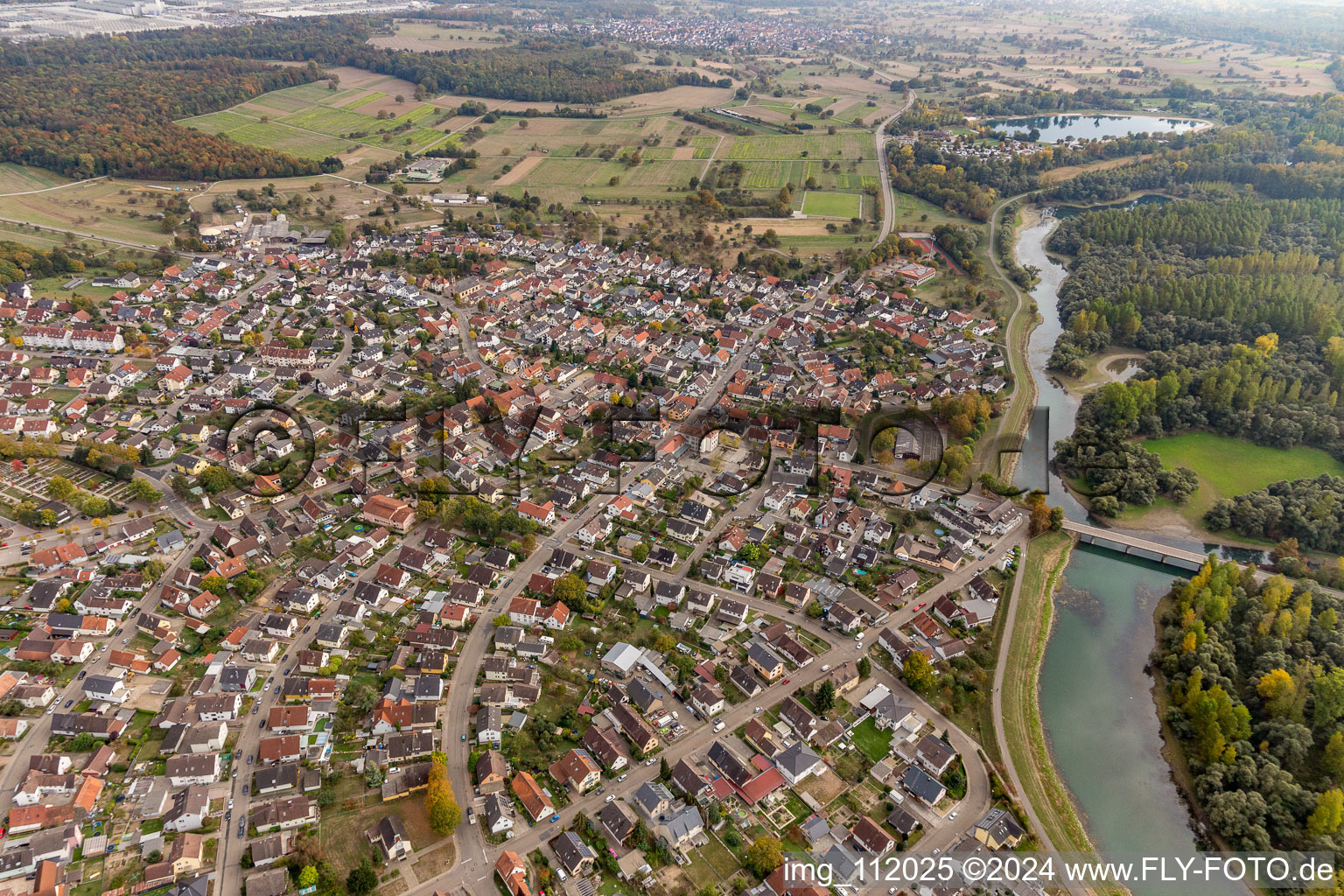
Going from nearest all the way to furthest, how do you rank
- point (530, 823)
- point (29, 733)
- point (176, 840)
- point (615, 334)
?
point (176, 840)
point (530, 823)
point (29, 733)
point (615, 334)

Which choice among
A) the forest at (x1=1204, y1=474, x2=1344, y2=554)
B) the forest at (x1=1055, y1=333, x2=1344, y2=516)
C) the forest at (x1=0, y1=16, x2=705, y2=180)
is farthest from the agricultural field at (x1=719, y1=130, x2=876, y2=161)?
the forest at (x1=1204, y1=474, x2=1344, y2=554)

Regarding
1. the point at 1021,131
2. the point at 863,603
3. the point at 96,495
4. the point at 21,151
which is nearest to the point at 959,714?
the point at 863,603

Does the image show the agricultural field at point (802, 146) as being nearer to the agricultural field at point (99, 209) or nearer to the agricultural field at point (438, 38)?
the agricultural field at point (99, 209)

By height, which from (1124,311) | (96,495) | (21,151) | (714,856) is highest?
(21,151)

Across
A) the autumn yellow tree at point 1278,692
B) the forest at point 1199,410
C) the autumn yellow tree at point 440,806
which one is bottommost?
the autumn yellow tree at point 440,806

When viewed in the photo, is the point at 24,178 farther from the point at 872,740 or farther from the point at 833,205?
the point at 872,740

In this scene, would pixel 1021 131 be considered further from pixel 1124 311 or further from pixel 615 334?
pixel 615 334

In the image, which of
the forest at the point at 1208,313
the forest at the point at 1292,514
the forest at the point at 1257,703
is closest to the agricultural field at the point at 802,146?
the forest at the point at 1208,313
